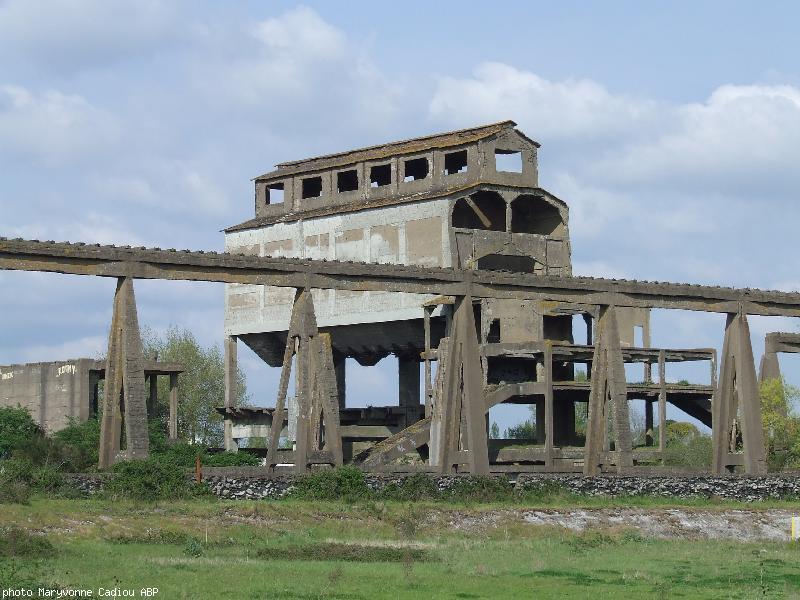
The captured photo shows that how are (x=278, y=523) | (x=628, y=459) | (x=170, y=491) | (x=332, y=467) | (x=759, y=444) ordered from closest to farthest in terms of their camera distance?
(x=278, y=523)
(x=170, y=491)
(x=332, y=467)
(x=628, y=459)
(x=759, y=444)

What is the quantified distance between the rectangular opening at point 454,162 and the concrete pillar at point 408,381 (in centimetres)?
782

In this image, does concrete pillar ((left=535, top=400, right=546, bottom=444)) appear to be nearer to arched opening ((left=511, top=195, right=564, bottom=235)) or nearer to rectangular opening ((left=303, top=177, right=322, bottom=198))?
arched opening ((left=511, top=195, right=564, bottom=235))

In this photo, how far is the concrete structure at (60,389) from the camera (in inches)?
2060

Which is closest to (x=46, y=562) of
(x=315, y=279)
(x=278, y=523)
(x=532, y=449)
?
(x=278, y=523)

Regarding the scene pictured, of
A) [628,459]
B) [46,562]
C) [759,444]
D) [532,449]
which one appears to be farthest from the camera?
[532,449]

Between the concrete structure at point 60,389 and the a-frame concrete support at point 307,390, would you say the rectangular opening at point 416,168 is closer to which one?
the concrete structure at point 60,389

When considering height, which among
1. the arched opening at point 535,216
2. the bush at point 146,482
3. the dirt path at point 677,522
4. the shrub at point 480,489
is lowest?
the dirt path at point 677,522

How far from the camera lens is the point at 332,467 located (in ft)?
108

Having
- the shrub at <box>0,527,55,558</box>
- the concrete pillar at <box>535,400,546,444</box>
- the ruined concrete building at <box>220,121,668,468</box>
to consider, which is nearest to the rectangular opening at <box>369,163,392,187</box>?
the ruined concrete building at <box>220,121,668,468</box>

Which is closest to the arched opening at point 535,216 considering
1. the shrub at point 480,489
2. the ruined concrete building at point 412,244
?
the ruined concrete building at point 412,244

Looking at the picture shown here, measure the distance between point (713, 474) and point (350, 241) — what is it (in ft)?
62.1

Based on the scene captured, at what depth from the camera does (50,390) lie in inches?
2135

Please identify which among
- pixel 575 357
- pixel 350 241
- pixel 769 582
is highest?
pixel 350 241

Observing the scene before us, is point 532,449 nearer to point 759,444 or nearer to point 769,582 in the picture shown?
point 759,444
